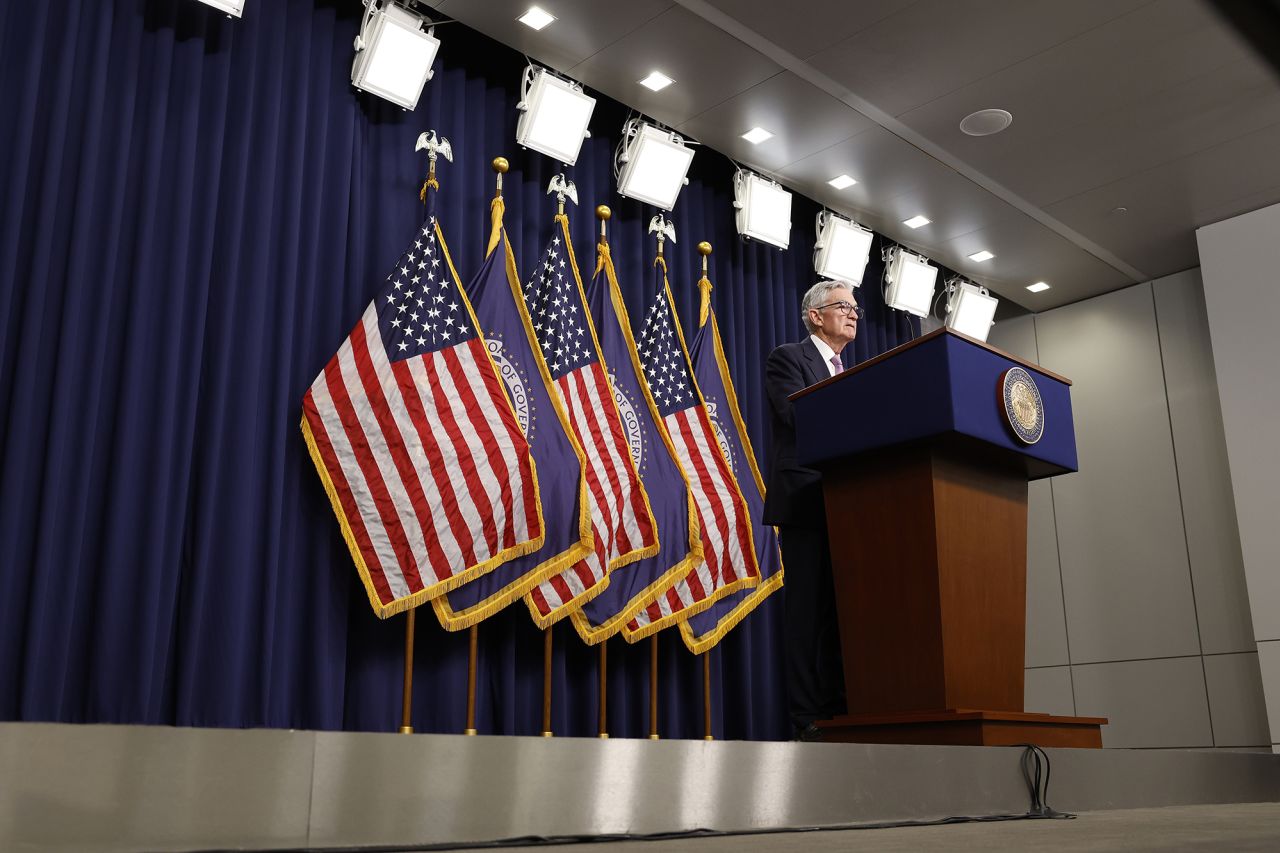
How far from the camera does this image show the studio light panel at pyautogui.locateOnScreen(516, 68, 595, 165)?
4.28 m

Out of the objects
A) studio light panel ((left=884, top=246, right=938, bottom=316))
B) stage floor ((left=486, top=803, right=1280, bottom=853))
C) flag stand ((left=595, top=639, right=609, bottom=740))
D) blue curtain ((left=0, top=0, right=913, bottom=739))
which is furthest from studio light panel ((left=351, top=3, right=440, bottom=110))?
stage floor ((left=486, top=803, right=1280, bottom=853))

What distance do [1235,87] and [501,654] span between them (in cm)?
372

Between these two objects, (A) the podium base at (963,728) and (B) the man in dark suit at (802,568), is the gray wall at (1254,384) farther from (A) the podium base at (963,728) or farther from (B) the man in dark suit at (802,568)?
(B) the man in dark suit at (802,568)

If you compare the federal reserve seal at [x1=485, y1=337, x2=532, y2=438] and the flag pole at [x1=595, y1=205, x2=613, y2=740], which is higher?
the federal reserve seal at [x1=485, y1=337, x2=532, y2=438]

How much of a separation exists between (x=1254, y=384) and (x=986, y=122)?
1907 mm

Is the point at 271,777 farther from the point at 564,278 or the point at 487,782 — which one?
the point at 564,278

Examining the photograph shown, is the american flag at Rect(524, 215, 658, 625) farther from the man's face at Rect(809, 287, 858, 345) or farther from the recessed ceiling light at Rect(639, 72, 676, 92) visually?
the man's face at Rect(809, 287, 858, 345)

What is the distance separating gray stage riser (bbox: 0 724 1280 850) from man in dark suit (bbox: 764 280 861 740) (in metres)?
0.86

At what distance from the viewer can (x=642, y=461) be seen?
171 inches

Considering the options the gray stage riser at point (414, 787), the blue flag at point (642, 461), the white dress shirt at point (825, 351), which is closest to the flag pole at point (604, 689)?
the blue flag at point (642, 461)

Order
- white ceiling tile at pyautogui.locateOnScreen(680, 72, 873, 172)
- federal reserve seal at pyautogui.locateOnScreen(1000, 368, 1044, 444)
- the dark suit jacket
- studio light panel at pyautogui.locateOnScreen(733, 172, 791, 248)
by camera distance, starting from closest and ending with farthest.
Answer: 1. federal reserve seal at pyautogui.locateOnScreen(1000, 368, 1044, 444)
2. the dark suit jacket
3. white ceiling tile at pyautogui.locateOnScreen(680, 72, 873, 172)
4. studio light panel at pyautogui.locateOnScreen(733, 172, 791, 248)

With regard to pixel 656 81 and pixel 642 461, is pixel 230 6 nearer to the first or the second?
pixel 656 81

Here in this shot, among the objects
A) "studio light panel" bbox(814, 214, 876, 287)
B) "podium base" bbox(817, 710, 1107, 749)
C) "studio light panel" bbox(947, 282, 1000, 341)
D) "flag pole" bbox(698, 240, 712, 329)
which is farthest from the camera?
"studio light panel" bbox(947, 282, 1000, 341)

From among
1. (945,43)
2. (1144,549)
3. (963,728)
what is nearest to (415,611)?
(963,728)
